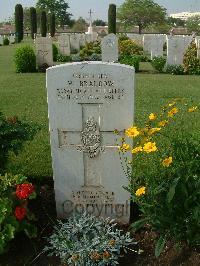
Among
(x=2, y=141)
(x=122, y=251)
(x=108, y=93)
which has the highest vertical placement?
(x=108, y=93)

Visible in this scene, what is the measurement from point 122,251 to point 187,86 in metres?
9.02

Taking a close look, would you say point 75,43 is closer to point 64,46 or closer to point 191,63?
point 64,46

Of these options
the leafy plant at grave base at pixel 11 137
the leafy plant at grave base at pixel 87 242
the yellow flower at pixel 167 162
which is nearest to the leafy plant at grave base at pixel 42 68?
the leafy plant at grave base at pixel 11 137

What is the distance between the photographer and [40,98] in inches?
383

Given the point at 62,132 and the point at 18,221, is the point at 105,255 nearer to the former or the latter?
the point at 18,221

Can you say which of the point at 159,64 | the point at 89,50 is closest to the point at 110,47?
the point at 159,64

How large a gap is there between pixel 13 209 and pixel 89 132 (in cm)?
87

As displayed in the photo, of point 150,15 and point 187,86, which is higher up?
point 150,15

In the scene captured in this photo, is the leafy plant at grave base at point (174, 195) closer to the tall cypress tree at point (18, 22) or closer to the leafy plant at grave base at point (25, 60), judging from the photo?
the leafy plant at grave base at point (25, 60)

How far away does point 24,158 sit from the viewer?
5395 mm

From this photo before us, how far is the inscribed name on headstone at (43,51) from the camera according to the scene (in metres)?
15.2

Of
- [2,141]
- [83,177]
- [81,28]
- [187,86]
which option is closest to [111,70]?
[83,177]

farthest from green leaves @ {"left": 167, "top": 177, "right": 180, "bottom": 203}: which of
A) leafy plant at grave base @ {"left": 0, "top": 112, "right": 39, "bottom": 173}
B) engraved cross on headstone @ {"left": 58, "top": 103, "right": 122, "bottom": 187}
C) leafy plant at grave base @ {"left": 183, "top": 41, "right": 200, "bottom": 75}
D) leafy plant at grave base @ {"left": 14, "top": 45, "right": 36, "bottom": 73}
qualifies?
leafy plant at grave base @ {"left": 14, "top": 45, "right": 36, "bottom": 73}

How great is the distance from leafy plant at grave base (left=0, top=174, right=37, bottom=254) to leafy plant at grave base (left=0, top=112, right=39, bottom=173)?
516 mm
